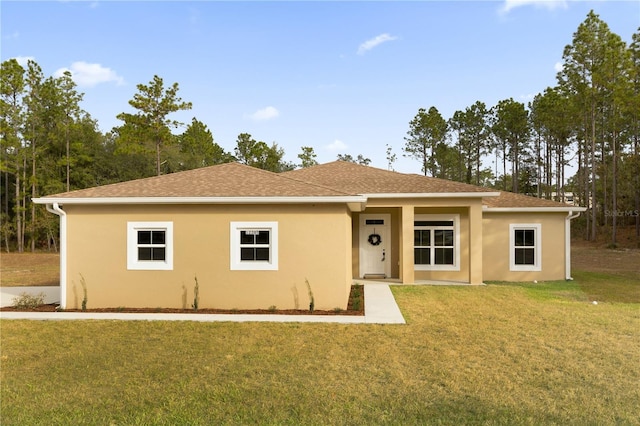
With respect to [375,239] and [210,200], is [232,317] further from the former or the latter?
[375,239]

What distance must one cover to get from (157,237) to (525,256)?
41.2ft

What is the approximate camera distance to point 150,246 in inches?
390

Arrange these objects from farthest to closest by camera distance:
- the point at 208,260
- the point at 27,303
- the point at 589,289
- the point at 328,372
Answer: the point at 589,289
the point at 27,303
the point at 208,260
the point at 328,372

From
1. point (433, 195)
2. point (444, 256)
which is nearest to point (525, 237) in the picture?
point (444, 256)

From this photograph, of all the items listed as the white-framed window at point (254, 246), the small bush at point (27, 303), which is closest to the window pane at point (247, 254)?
the white-framed window at point (254, 246)

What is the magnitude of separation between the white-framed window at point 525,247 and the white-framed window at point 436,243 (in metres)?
2.17

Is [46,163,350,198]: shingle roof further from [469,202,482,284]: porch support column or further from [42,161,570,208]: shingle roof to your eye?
[469,202,482,284]: porch support column

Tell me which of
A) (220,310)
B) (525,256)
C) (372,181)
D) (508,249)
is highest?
(372,181)

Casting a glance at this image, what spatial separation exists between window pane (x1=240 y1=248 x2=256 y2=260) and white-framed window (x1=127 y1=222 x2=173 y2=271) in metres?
1.71

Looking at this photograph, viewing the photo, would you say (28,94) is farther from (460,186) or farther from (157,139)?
(460,186)

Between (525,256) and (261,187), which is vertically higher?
(261,187)

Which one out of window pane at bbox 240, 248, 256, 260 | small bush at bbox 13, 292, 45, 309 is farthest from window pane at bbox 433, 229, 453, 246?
small bush at bbox 13, 292, 45, 309

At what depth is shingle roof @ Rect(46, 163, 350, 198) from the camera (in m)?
9.66

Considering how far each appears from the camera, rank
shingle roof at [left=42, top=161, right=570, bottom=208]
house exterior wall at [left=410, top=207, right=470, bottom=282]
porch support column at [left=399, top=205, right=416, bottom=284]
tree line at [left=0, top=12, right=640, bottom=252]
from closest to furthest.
Answer: shingle roof at [left=42, top=161, right=570, bottom=208] → porch support column at [left=399, top=205, right=416, bottom=284] → house exterior wall at [left=410, top=207, right=470, bottom=282] → tree line at [left=0, top=12, right=640, bottom=252]
